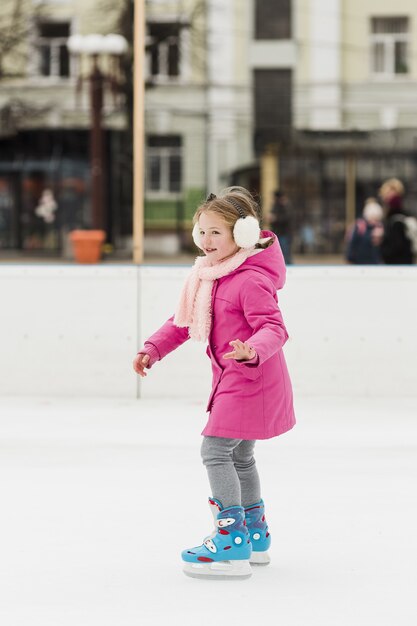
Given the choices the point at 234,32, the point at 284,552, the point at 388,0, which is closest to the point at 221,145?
the point at 234,32

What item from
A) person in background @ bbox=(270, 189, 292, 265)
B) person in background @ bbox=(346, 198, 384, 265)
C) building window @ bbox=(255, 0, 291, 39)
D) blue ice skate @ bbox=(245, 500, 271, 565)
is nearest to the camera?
blue ice skate @ bbox=(245, 500, 271, 565)

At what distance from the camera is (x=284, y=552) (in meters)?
3.95

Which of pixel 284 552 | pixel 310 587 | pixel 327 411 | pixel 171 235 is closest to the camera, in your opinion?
pixel 310 587

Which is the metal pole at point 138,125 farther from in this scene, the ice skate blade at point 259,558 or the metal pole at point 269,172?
the metal pole at point 269,172

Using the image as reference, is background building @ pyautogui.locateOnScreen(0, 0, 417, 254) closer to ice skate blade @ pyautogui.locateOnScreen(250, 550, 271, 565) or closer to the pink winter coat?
ice skate blade @ pyautogui.locateOnScreen(250, 550, 271, 565)

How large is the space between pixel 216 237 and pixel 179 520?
1.23 metres

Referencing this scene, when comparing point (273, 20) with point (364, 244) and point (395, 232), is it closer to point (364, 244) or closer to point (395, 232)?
point (364, 244)

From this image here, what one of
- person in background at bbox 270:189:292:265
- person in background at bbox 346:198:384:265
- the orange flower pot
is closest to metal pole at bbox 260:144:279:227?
person in background at bbox 270:189:292:265

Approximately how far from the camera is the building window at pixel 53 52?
30.8 meters

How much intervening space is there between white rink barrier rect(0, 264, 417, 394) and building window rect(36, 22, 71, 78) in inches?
945

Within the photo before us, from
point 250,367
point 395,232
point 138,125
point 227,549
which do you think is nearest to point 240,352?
point 250,367

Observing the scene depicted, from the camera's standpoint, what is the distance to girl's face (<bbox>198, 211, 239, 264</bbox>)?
11.7ft

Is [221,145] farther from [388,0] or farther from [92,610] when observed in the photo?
[92,610]

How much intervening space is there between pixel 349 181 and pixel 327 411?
22.6 meters
